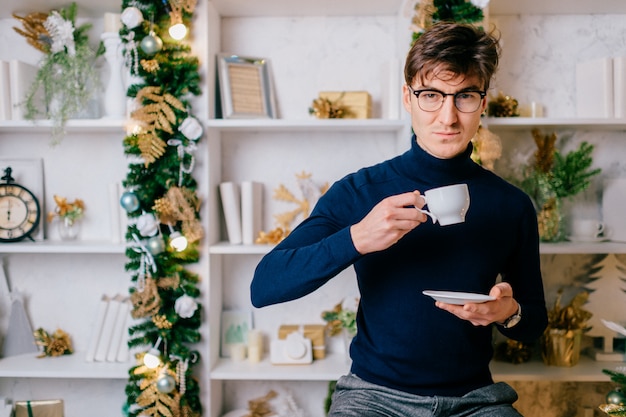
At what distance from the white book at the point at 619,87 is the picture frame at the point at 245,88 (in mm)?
1378

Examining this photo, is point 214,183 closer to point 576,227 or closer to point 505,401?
point 505,401

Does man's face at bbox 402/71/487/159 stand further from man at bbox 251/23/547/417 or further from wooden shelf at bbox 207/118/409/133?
wooden shelf at bbox 207/118/409/133

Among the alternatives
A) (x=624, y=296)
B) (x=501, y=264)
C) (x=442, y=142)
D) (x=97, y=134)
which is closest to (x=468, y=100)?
(x=442, y=142)

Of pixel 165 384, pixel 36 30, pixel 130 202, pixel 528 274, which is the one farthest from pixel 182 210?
pixel 528 274

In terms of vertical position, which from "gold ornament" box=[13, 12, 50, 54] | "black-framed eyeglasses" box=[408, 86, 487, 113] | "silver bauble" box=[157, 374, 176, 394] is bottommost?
"silver bauble" box=[157, 374, 176, 394]

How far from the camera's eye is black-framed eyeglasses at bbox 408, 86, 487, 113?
51.7 inches

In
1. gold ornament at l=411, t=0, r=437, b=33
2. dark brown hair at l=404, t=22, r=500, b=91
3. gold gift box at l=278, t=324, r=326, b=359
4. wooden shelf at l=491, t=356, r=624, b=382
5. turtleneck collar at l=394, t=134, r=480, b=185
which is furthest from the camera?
gold gift box at l=278, t=324, r=326, b=359

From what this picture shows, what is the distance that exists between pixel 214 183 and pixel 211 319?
0.55m

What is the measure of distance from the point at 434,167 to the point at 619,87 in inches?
46.9

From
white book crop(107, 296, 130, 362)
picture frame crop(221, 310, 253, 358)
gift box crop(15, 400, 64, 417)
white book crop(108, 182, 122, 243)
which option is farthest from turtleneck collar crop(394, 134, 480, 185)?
gift box crop(15, 400, 64, 417)

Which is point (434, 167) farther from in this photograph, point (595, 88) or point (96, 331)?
point (96, 331)

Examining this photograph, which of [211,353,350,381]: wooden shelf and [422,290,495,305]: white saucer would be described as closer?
[422,290,495,305]: white saucer

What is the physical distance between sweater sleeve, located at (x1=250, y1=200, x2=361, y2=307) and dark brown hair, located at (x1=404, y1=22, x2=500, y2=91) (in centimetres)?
46

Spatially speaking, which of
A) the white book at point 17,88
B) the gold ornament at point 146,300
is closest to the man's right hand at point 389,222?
the gold ornament at point 146,300
